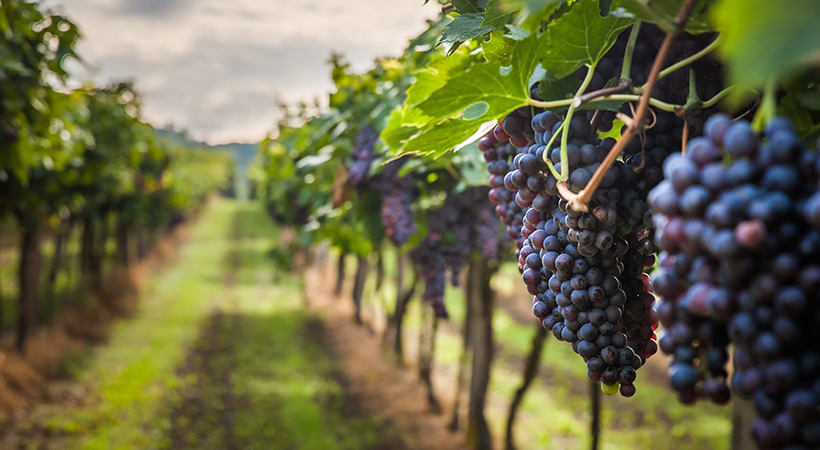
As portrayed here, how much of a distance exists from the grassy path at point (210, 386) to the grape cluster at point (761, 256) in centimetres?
857

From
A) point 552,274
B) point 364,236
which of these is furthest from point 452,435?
point 552,274

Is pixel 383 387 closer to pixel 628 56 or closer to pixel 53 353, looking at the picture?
pixel 53 353

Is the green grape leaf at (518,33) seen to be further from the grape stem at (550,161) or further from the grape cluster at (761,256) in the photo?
the grape cluster at (761,256)

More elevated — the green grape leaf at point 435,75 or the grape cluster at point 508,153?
the green grape leaf at point 435,75

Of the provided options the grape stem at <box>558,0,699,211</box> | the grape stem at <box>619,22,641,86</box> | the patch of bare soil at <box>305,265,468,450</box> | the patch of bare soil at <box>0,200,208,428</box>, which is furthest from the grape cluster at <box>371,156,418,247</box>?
the patch of bare soil at <box>0,200,208,428</box>

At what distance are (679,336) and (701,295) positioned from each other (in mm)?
83

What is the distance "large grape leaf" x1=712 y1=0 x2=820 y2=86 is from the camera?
0.52m

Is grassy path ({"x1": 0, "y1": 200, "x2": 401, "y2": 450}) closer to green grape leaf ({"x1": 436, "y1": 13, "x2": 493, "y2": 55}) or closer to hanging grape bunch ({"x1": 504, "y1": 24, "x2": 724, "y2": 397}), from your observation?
hanging grape bunch ({"x1": 504, "y1": 24, "x2": 724, "y2": 397})

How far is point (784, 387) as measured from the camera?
665 millimetres

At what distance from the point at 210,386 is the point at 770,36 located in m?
11.9

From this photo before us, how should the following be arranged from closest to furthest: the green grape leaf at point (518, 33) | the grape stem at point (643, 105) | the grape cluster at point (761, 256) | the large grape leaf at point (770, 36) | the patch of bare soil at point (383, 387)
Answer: the large grape leaf at point (770, 36) → the grape cluster at point (761, 256) → the grape stem at point (643, 105) → the green grape leaf at point (518, 33) → the patch of bare soil at point (383, 387)

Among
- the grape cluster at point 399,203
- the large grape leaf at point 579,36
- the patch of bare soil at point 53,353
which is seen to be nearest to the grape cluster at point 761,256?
the large grape leaf at point 579,36

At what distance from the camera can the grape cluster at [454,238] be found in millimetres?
3936

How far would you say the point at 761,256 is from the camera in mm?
673
